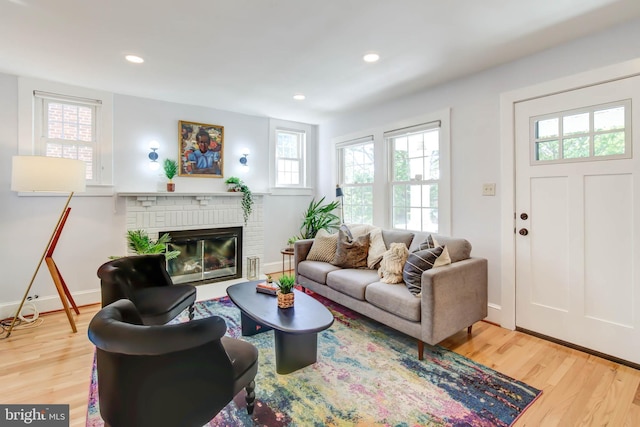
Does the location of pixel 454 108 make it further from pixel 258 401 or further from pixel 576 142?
pixel 258 401

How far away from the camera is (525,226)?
8.92 ft

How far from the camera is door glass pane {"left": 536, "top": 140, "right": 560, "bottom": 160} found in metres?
2.54

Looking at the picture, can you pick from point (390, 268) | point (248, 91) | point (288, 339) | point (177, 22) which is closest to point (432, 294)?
point (390, 268)

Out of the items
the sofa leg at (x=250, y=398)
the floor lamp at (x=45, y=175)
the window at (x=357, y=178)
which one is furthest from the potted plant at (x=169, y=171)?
the sofa leg at (x=250, y=398)

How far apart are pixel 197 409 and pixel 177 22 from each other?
2.40 meters

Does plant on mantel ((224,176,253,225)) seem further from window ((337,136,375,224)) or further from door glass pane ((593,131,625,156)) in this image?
door glass pane ((593,131,625,156))

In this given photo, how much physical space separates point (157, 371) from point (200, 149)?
3487mm

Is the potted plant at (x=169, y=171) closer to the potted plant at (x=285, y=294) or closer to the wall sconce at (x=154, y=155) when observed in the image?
the wall sconce at (x=154, y=155)

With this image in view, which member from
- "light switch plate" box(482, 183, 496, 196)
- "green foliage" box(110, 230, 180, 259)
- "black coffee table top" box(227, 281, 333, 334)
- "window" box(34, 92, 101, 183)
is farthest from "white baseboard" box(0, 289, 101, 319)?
"light switch plate" box(482, 183, 496, 196)

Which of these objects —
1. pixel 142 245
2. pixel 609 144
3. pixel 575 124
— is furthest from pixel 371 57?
pixel 142 245

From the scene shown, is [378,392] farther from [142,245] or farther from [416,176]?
[142,245]

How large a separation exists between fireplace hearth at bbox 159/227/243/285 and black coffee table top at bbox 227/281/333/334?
1.75 metres

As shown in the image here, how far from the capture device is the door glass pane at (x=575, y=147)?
2387mm

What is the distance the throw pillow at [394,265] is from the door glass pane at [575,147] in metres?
1.53
